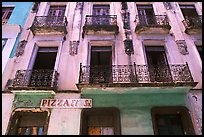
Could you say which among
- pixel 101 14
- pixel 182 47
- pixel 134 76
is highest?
pixel 101 14

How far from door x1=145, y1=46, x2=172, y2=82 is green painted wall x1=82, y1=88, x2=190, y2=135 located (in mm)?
716

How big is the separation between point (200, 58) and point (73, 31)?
19.2 feet

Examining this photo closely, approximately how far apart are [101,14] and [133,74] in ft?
15.2

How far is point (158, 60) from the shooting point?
369 inches

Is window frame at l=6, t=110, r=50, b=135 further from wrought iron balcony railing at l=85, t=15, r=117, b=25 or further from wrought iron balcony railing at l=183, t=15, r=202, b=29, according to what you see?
wrought iron balcony railing at l=183, t=15, r=202, b=29

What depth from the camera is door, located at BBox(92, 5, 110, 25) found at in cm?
1036

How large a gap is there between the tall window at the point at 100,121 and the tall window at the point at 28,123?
138cm

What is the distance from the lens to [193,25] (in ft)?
32.2

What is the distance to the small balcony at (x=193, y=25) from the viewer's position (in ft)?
31.9

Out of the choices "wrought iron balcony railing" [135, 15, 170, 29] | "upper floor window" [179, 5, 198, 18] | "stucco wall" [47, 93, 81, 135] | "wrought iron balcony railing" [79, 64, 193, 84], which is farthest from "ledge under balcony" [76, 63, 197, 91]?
"upper floor window" [179, 5, 198, 18]

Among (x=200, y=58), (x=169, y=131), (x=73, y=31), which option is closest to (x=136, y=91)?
(x=169, y=131)

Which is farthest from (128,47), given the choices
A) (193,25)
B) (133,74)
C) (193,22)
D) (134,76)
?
(193,22)

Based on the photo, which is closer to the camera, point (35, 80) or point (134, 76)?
point (134, 76)

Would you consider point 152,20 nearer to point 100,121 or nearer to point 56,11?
point 56,11
